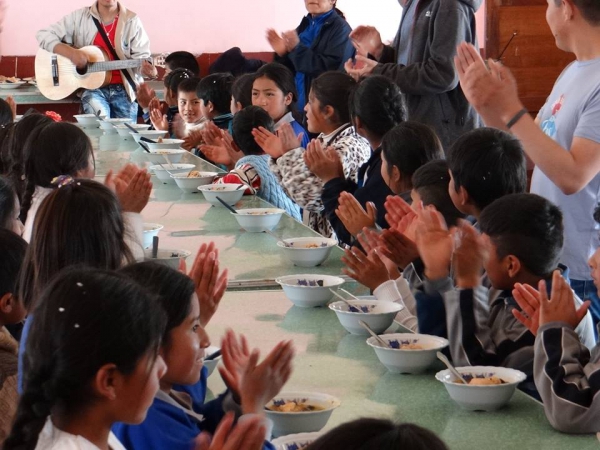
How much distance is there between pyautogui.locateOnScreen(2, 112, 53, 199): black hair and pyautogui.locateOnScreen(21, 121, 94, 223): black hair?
1.13ft

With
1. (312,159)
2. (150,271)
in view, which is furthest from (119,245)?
(312,159)

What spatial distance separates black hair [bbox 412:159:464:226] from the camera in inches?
103

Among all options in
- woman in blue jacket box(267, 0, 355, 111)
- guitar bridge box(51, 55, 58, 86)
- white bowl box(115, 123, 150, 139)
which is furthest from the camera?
guitar bridge box(51, 55, 58, 86)

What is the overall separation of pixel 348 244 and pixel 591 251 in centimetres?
108

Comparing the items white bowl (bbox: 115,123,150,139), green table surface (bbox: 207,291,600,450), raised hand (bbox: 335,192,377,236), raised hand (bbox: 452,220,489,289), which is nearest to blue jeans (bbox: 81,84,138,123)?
white bowl (bbox: 115,123,150,139)

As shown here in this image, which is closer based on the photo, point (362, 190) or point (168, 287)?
point (168, 287)

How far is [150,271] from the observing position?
1.47m

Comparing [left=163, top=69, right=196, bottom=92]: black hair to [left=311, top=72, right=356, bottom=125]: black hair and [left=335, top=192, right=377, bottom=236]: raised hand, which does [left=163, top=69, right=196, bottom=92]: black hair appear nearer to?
[left=311, top=72, right=356, bottom=125]: black hair

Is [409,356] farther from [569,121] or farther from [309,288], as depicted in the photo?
[569,121]

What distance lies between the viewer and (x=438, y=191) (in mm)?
2613

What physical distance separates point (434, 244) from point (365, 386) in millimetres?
407

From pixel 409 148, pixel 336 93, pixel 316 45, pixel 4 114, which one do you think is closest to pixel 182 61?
pixel 316 45

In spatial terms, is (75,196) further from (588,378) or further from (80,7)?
(80,7)

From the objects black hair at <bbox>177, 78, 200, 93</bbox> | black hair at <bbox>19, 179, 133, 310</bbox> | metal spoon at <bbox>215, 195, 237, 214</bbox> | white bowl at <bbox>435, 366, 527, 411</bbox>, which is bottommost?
metal spoon at <bbox>215, 195, 237, 214</bbox>
